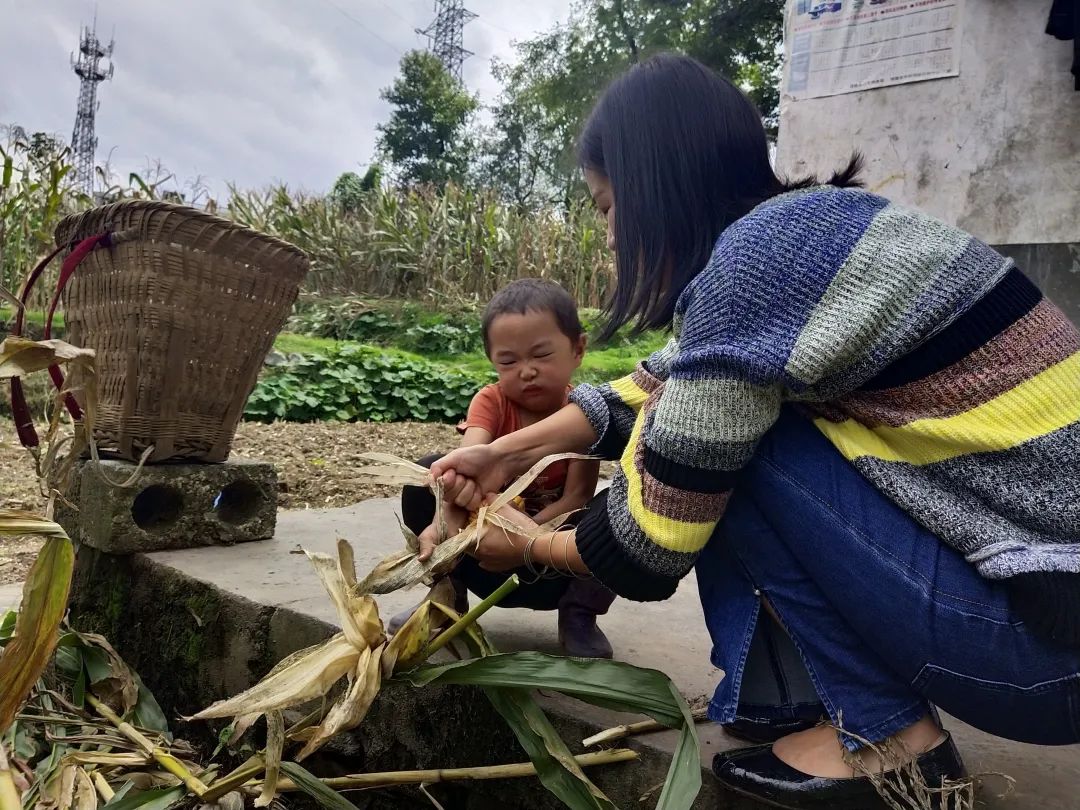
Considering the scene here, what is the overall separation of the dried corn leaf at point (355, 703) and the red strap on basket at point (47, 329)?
770 mm

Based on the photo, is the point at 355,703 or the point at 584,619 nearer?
the point at 355,703

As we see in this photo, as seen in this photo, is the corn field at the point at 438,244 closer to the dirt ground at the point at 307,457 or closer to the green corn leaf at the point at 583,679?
the dirt ground at the point at 307,457

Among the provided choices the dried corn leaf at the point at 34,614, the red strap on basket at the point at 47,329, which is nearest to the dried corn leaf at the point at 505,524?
the dried corn leaf at the point at 34,614

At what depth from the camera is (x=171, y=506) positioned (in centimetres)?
217

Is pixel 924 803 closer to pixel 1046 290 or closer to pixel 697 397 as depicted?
pixel 697 397

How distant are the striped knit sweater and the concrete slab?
0.36m

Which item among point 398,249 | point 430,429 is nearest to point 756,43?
point 398,249

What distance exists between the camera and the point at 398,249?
33.4ft

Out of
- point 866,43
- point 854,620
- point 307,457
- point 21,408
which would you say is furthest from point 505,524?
point 307,457

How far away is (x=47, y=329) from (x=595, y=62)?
64.3ft

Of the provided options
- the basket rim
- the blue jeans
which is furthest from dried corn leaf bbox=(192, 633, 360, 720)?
the basket rim

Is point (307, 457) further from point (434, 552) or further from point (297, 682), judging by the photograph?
point (297, 682)

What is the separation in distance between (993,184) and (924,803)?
2.87m

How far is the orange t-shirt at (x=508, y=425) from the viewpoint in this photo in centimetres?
159
